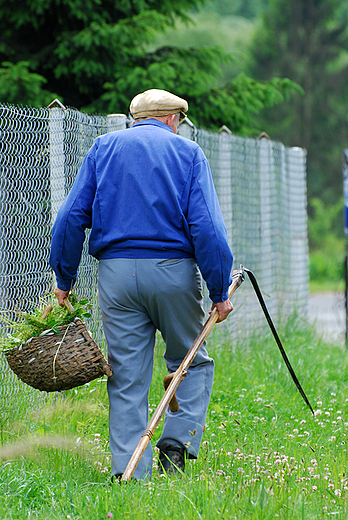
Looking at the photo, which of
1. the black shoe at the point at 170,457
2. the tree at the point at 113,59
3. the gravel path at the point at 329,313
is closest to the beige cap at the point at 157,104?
the black shoe at the point at 170,457

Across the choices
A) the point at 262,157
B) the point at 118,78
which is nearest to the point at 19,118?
the point at 262,157

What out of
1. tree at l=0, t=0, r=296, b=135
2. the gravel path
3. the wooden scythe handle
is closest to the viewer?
the wooden scythe handle

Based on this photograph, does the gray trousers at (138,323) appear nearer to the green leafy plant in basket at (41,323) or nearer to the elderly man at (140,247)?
the elderly man at (140,247)

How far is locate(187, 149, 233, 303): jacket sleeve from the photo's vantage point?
114 inches

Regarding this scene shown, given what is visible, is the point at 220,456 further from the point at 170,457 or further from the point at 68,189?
the point at 68,189

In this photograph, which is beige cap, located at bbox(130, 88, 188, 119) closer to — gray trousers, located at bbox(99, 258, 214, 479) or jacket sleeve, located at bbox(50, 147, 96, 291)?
jacket sleeve, located at bbox(50, 147, 96, 291)

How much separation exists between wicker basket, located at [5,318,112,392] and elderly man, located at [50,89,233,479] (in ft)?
0.57

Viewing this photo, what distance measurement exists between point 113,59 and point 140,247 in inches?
201

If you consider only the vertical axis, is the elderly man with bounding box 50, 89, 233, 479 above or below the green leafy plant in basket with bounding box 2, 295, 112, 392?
above

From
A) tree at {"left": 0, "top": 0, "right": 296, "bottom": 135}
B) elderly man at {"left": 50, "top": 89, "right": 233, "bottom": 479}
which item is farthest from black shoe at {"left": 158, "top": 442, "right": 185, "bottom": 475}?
tree at {"left": 0, "top": 0, "right": 296, "bottom": 135}

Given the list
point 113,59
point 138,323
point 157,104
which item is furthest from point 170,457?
point 113,59

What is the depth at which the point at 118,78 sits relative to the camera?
748 cm

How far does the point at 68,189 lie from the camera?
165 inches

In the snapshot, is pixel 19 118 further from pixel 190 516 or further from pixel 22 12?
pixel 22 12
